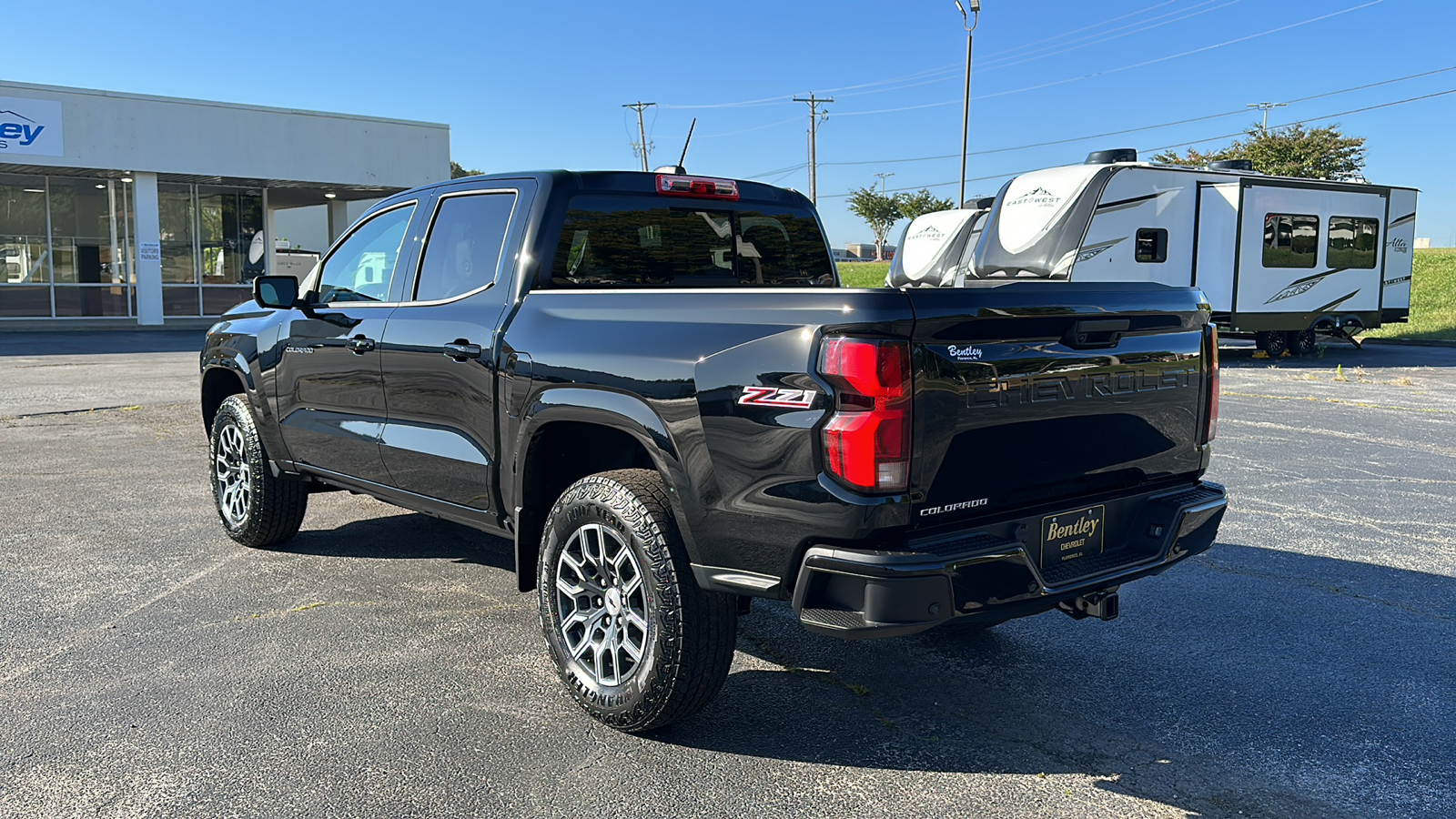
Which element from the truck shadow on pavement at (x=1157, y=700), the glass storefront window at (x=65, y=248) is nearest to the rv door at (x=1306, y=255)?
the truck shadow on pavement at (x=1157, y=700)

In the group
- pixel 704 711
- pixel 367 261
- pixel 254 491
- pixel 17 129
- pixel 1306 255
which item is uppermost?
pixel 17 129

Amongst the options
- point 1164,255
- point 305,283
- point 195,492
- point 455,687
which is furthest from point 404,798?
point 1164,255

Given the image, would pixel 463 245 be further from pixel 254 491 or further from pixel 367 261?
pixel 254 491

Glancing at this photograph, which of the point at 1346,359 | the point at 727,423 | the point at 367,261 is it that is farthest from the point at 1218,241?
the point at 727,423

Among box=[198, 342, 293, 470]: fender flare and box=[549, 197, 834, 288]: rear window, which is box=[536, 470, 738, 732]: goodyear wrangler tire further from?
box=[198, 342, 293, 470]: fender flare

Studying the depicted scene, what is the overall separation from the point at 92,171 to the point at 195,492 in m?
23.9

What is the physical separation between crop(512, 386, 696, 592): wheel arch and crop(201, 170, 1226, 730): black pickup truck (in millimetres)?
12

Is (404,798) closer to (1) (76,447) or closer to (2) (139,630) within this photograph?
(2) (139,630)

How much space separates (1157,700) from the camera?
3924 millimetres

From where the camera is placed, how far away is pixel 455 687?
397 cm

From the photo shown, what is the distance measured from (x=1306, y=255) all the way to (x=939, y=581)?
18856mm

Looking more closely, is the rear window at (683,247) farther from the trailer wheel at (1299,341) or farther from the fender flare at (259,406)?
the trailer wheel at (1299,341)

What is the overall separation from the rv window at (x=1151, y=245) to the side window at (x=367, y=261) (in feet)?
46.3

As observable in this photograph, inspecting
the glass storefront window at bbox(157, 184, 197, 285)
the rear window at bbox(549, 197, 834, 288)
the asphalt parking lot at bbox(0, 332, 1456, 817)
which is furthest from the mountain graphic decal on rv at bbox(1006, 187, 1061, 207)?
the glass storefront window at bbox(157, 184, 197, 285)
